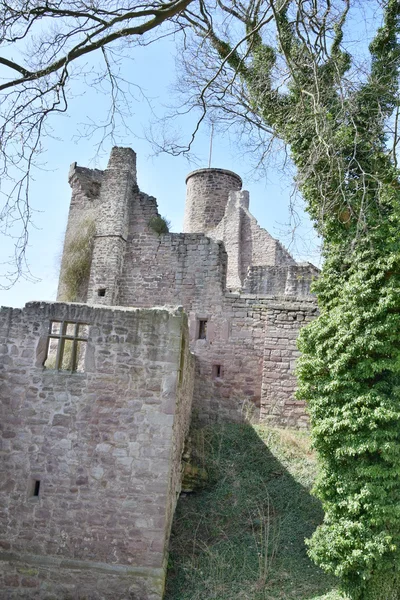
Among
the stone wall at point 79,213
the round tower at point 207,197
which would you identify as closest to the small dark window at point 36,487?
the stone wall at point 79,213

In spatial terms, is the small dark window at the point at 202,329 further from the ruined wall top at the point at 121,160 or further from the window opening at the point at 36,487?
the window opening at the point at 36,487

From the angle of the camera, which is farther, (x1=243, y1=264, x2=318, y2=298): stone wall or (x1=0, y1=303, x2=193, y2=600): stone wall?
(x1=243, y1=264, x2=318, y2=298): stone wall

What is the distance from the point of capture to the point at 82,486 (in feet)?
27.2

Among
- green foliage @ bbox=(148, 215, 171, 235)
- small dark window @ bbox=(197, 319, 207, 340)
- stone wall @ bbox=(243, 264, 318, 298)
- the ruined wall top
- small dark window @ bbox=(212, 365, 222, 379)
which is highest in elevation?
the ruined wall top

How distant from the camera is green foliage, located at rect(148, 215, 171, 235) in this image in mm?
15227

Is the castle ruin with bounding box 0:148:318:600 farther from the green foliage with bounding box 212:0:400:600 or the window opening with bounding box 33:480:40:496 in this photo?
the green foliage with bounding box 212:0:400:600

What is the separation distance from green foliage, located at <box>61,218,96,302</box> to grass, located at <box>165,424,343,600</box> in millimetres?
5917

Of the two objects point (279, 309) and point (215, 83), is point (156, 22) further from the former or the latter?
point (279, 309)

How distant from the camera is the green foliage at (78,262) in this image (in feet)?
50.6

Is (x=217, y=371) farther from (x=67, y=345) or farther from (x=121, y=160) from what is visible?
(x=121, y=160)

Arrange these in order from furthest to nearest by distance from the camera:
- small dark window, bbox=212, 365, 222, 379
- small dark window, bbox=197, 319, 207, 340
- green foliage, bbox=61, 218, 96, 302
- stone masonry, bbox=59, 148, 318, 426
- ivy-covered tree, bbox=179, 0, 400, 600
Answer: green foliage, bbox=61, 218, 96, 302, small dark window, bbox=197, 319, 207, 340, small dark window, bbox=212, 365, 222, 379, stone masonry, bbox=59, 148, 318, 426, ivy-covered tree, bbox=179, 0, 400, 600

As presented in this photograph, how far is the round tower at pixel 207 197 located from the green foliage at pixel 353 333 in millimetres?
11900

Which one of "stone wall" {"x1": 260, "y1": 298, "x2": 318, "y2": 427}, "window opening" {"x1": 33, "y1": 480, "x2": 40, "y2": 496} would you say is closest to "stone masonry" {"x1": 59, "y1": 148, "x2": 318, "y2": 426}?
"stone wall" {"x1": 260, "y1": 298, "x2": 318, "y2": 427}

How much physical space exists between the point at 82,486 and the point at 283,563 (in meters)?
3.13
